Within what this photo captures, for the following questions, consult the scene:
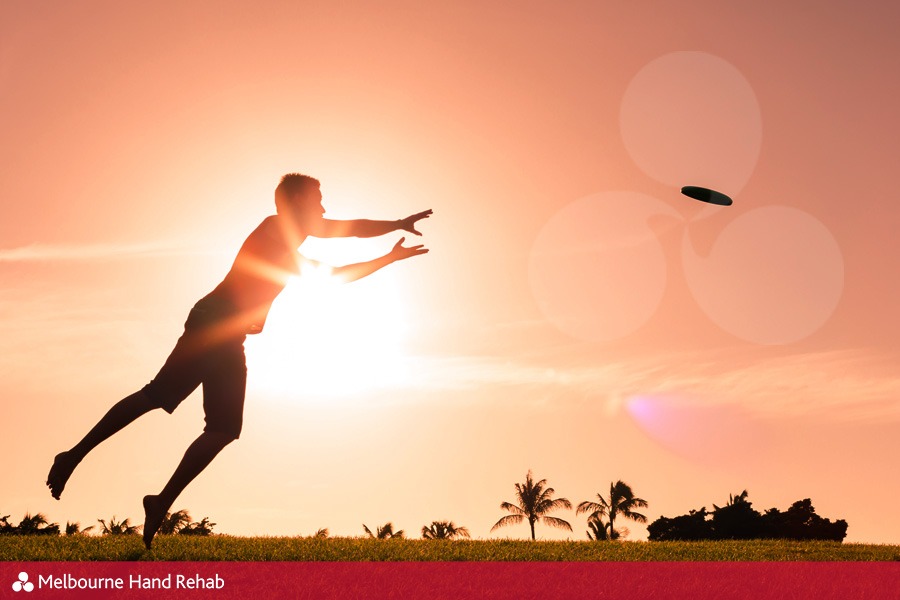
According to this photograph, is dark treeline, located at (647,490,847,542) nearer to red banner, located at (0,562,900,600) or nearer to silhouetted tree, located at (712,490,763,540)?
silhouetted tree, located at (712,490,763,540)

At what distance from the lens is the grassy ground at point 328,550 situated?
10164mm

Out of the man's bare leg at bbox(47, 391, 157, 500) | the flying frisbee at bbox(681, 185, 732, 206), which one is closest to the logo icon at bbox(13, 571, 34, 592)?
the man's bare leg at bbox(47, 391, 157, 500)

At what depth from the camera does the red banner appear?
649 cm

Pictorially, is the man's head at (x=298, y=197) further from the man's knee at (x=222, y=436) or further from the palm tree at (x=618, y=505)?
the palm tree at (x=618, y=505)

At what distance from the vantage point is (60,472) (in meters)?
6.34

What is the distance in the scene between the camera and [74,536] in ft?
40.9

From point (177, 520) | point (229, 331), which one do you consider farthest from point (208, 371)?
point (177, 520)

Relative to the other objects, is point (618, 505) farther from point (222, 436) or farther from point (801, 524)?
point (222, 436)

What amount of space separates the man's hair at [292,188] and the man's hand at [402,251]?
77 centimetres

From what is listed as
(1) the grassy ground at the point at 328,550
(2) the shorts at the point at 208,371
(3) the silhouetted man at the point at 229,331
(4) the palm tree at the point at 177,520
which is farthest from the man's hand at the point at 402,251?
(4) the palm tree at the point at 177,520

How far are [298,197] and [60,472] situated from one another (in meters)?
2.65

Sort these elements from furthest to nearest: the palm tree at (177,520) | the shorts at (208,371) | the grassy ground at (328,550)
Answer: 1. the palm tree at (177,520)
2. the grassy ground at (328,550)
3. the shorts at (208,371)

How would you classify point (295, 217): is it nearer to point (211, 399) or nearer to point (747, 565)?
point (211, 399)

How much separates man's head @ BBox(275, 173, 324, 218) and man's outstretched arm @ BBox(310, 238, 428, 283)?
47 cm
